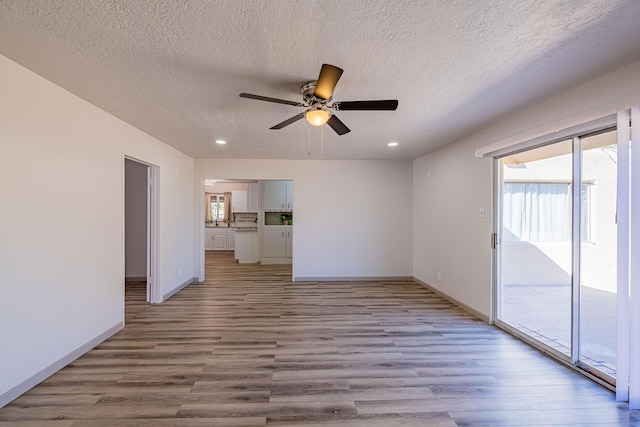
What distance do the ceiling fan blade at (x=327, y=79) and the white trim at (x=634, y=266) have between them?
80.0 inches

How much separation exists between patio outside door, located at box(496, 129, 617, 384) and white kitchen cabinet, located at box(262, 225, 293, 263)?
17.1 feet

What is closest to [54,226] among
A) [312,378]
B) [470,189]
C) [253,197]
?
[312,378]

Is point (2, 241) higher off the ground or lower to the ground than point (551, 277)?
higher

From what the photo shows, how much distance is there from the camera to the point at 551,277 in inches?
174

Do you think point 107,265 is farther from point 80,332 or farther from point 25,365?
point 25,365

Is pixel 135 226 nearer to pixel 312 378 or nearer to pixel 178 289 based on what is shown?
pixel 178 289

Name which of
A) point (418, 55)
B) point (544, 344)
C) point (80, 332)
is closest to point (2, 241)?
point (80, 332)

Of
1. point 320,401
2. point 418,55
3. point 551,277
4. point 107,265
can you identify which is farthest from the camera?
point 551,277

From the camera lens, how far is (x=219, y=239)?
10.2m

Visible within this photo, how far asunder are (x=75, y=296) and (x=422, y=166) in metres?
5.29

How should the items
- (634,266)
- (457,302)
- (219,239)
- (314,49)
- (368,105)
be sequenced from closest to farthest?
1. (314,49)
2. (634,266)
3. (368,105)
4. (457,302)
5. (219,239)

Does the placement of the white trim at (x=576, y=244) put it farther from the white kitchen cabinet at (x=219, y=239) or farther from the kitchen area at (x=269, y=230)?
the white kitchen cabinet at (x=219, y=239)

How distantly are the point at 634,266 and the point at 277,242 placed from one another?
678 cm

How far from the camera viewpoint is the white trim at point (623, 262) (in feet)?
6.85
